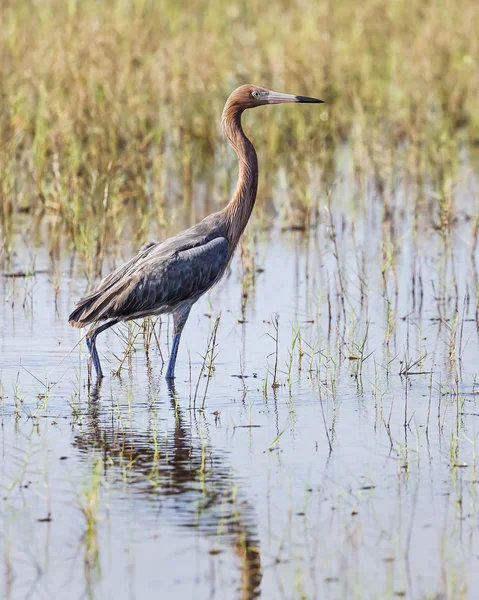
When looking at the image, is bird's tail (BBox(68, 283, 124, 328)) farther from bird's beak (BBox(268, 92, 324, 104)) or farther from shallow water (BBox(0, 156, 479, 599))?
bird's beak (BBox(268, 92, 324, 104))

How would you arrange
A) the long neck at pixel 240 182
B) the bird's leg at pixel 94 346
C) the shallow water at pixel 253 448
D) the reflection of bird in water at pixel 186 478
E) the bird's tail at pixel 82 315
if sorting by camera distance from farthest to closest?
the long neck at pixel 240 182, the bird's tail at pixel 82 315, the bird's leg at pixel 94 346, the reflection of bird in water at pixel 186 478, the shallow water at pixel 253 448

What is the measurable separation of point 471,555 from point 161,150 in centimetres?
943

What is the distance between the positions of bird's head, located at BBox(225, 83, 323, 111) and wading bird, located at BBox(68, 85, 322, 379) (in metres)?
0.21

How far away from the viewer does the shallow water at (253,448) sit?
4441 millimetres

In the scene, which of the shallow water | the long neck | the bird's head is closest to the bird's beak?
the bird's head

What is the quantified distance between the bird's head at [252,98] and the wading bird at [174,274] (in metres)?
0.21

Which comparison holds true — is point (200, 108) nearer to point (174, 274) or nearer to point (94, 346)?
point (174, 274)

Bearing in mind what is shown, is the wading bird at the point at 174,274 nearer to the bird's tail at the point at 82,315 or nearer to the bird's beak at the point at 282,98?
the bird's tail at the point at 82,315

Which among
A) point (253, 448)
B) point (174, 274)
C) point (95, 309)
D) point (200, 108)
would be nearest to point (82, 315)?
point (95, 309)

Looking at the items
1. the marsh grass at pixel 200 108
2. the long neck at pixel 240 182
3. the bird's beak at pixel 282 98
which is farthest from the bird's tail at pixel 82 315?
the bird's beak at pixel 282 98

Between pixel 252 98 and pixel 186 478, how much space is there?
12.3 ft

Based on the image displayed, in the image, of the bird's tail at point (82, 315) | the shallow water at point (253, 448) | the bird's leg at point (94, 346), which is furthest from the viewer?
the bird's tail at point (82, 315)

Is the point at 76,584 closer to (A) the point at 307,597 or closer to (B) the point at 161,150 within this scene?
(A) the point at 307,597

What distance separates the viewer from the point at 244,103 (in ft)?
27.9
